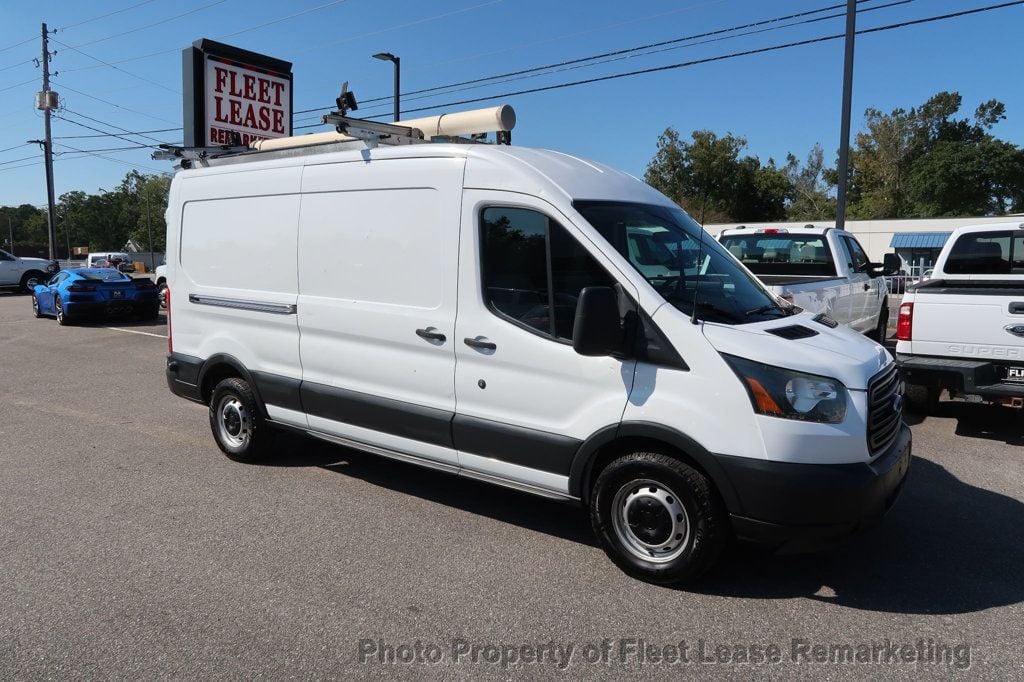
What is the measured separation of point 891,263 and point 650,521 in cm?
712

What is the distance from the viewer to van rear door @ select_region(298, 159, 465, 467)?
4.61m

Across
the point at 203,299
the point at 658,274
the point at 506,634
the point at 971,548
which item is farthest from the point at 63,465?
the point at 971,548

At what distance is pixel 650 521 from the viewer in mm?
3949

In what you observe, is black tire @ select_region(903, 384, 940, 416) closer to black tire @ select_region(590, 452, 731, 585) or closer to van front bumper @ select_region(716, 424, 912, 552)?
van front bumper @ select_region(716, 424, 912, 552)

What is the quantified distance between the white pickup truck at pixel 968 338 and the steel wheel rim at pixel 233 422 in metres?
5.67

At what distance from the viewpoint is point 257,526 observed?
4785 mm

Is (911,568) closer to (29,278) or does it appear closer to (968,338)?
(968,338)

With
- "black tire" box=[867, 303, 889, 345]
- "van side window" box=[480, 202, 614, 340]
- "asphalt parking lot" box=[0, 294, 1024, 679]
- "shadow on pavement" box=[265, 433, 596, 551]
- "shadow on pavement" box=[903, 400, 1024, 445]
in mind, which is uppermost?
"van side window" box=[480, 202, 614, 340]

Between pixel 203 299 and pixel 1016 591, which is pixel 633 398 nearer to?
pixel 1016 591

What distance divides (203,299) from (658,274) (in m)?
3.90

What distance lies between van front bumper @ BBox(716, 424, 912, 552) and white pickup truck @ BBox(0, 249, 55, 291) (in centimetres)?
3143

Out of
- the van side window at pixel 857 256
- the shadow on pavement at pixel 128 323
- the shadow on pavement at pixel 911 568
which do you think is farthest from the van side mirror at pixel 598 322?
the shadow on pavement at pixel 128 323

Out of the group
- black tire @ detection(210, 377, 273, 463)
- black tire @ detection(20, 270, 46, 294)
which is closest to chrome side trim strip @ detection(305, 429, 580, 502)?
black tire @ detection(210, 377, 273, 463)

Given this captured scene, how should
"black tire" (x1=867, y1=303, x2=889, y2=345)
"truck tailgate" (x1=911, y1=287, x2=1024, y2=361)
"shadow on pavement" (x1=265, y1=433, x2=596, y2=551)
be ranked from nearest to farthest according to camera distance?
"shadow on pavement" (x1=265, y1=433, x2=596, y2=551) → "truck tailgate" (x1=911, y1=287, x2=1024, y2=361) → "black tire" (x1=867, y1=303, x2=889, y2=345)
